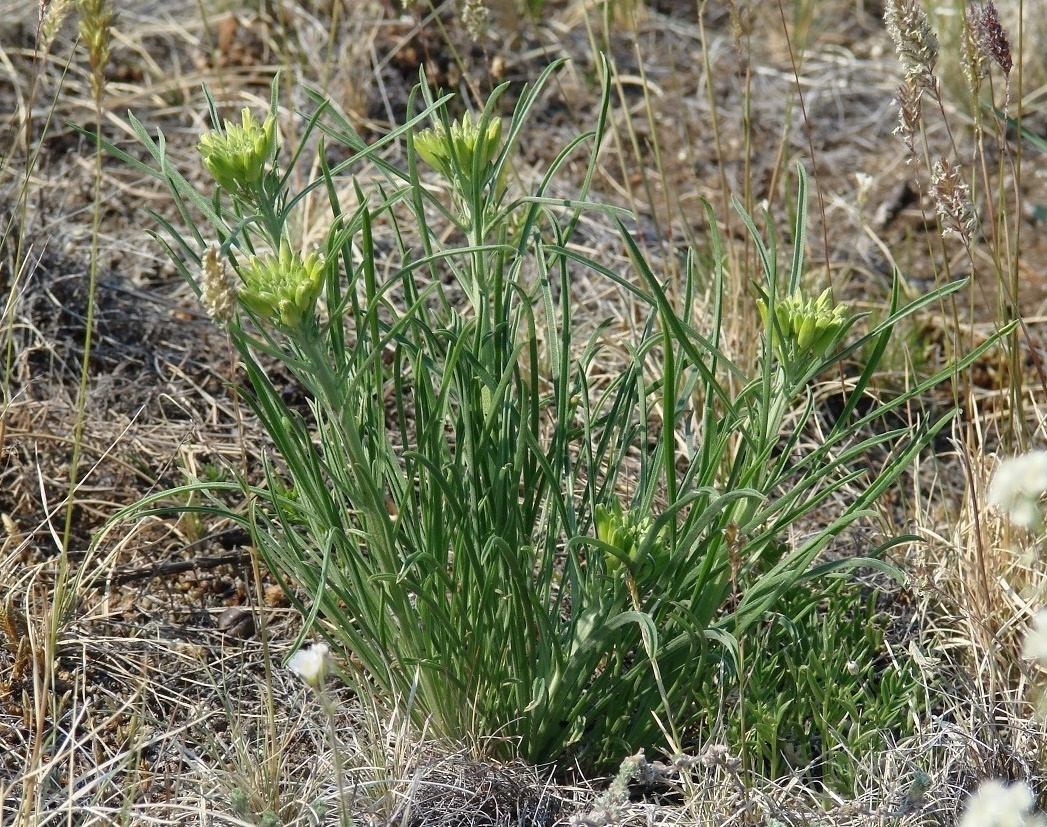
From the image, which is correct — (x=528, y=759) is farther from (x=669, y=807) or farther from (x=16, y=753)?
(x=16, y=753)

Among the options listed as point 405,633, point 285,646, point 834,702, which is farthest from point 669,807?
point 285,646

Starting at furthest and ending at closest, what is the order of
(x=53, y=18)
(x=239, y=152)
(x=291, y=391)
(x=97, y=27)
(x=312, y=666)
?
(x=291, y=391)
(x=53, y=18)
(x=97, y=27)
(x=239, y=152)
(x=312, y=666)

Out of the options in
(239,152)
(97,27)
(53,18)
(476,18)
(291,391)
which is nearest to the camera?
(239,152)

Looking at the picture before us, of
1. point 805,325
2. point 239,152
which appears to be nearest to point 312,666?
point 239,152

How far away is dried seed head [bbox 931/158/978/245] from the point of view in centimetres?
168

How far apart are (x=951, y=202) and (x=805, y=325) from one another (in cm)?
43

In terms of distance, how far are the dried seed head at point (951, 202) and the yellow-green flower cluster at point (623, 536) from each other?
2.13 feet

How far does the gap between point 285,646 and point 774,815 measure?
92 centimetres

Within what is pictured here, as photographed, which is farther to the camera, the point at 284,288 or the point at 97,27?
the point at 97,27

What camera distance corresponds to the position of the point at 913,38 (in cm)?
167

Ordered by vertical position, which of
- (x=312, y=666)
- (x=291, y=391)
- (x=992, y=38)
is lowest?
(x=291, y=391)

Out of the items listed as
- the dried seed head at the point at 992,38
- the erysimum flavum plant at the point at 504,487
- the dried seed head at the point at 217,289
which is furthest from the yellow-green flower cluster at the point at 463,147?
the dried seed head at the point at 992,38

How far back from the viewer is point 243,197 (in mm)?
1464

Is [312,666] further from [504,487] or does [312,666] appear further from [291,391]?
[291,391]
